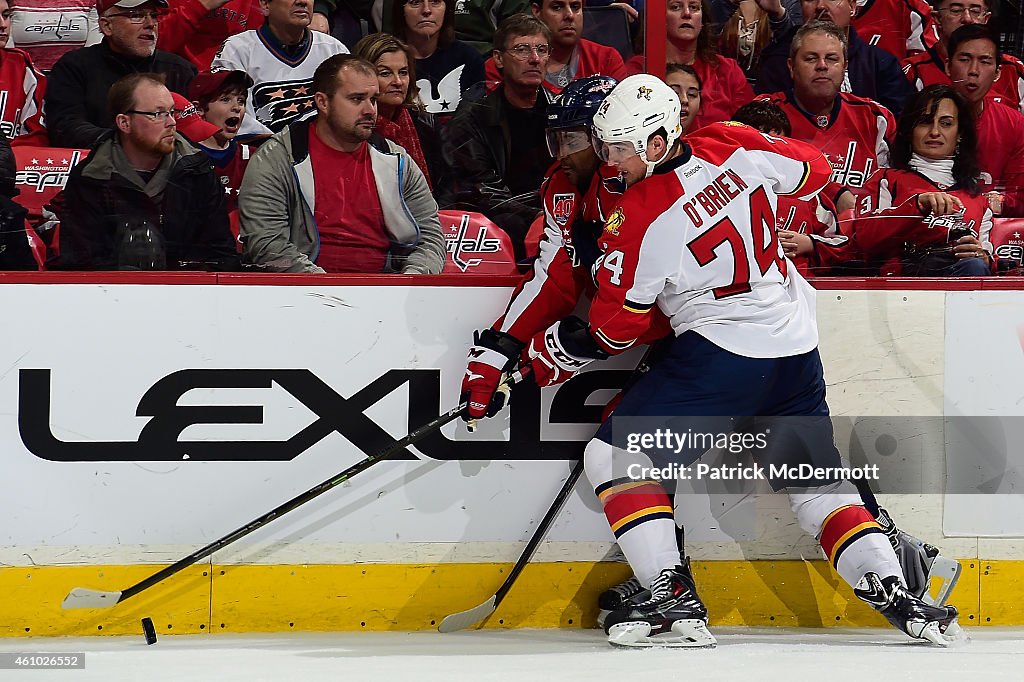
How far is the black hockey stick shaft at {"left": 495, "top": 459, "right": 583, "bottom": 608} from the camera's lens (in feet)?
10.0

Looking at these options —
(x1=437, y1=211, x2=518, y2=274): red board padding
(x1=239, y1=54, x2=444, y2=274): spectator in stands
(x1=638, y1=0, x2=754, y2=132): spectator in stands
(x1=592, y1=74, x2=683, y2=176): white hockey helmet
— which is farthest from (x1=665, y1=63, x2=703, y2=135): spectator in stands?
(x1=239, y1=54, x2=444, y2=274): spectator in stands

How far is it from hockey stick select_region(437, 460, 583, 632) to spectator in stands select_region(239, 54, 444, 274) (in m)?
0.64

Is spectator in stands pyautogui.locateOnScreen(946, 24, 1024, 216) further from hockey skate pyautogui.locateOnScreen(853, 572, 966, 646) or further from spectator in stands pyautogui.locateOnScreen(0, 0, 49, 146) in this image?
spectator in stands pyautogui.locateOnScreen(0, 0, 49, 146)

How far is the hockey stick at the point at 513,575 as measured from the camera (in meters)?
3.04

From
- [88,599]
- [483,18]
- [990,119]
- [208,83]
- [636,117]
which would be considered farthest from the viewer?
[990,119]

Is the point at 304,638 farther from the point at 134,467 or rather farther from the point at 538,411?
the point at 538,411

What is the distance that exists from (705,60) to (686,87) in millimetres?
93

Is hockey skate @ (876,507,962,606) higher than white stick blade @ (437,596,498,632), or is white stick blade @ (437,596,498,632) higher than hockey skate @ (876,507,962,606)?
hockey skate @ (876,507,962,606)

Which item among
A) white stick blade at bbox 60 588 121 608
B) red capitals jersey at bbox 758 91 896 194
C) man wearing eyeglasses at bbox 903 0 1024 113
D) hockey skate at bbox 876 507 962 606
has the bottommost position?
white stick blade at bbox 60 588 121 608

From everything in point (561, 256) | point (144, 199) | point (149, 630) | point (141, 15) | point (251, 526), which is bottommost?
point (149, 630)

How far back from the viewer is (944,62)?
3.46 metres

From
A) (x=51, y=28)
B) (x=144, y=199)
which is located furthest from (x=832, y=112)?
(x=51, y=28)

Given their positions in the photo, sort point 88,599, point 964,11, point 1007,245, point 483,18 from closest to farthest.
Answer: point 88,599
point 483,18
point 1007,245
point 964,11

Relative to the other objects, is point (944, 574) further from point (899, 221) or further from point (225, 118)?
point (225, 118)
